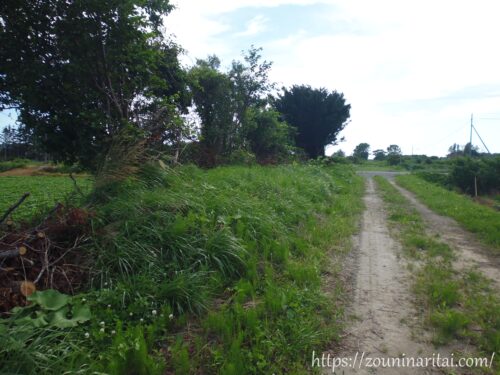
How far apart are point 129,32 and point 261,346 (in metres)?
5.36

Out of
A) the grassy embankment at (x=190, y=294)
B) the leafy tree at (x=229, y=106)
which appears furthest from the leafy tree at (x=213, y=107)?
the grassy embankment at (x=190, y=294)

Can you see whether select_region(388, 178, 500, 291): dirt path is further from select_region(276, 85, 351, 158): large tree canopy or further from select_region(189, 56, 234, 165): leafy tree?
select_region(276, 85, 351, 158): large tree canopy

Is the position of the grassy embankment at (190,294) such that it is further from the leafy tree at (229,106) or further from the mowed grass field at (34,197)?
the leafy tree at (229,106)

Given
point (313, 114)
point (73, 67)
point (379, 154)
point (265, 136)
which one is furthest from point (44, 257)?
point (379, 154)

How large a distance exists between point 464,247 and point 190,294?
14.6 feet

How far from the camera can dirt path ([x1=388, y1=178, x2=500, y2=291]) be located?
392 centimetres

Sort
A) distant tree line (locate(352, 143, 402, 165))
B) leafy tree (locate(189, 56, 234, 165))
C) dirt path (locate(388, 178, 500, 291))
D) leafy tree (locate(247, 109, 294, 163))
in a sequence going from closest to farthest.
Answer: dirt path (locate(388, 178, 500, 291)) < leafy tree (locate(189, 56, 234, 165)) < leafy tree (locate(247, 109, 294, 163)) < distant tree line (locate(352, 143, 402, 165))

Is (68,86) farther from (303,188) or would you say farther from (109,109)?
(303,188)

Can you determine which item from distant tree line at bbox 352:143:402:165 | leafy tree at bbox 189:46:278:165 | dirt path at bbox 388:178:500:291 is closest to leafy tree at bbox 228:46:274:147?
leafy tree at bbox 189:46:278:165

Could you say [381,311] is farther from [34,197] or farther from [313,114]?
[313,114]

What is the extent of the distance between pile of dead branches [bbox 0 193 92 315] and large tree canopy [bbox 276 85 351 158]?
2359 centimetres

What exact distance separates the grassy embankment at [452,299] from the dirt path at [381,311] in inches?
6.8

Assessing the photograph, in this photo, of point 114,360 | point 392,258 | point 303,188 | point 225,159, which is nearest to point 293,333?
point 114,360

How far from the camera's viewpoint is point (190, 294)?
280 cm
